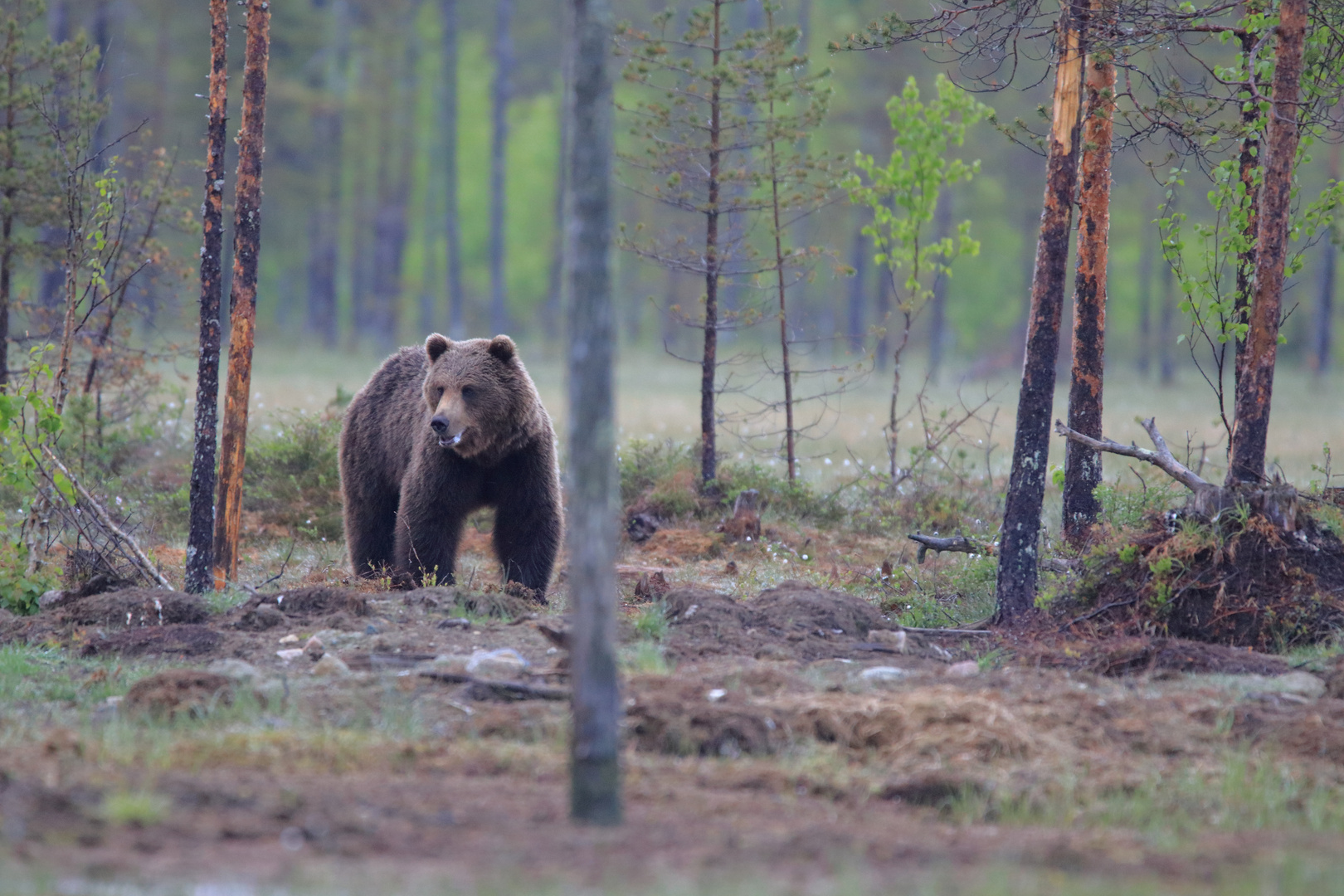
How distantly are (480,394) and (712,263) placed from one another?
4153 mm

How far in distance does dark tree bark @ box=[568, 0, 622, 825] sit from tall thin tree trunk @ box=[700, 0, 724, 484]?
310 inches

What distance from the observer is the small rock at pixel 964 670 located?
6016mm

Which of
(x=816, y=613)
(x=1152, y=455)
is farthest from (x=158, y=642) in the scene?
(x=1152, y=455)

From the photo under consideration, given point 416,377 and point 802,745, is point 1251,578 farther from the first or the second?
point 416,377

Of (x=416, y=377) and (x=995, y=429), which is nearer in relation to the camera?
(x=416, y=377)

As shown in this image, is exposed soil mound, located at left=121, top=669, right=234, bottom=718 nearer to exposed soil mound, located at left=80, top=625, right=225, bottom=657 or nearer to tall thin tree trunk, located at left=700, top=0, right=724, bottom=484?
exposed soil mound, located at left=80, top=625, right=225, bottom=657

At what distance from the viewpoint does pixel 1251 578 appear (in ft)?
22.1

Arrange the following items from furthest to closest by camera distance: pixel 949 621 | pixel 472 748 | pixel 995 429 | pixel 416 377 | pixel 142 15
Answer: pixel 142 15 < pixel 995 429 < pixel 416 377 < pixel 949 621 < pixel 472 748

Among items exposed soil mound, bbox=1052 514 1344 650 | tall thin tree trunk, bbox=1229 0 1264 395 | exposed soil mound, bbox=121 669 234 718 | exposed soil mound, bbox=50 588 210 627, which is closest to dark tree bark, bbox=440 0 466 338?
exposed soil mound, bbox=50 588 210 627

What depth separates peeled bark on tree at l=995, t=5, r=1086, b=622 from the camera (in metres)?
6.94

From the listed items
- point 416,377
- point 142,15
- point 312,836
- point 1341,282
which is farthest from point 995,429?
point 1341,282

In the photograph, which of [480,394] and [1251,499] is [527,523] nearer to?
[480,394]

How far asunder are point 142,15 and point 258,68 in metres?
31.0

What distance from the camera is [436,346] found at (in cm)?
886
